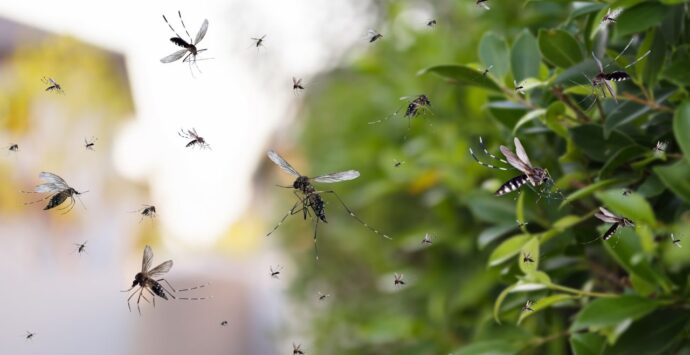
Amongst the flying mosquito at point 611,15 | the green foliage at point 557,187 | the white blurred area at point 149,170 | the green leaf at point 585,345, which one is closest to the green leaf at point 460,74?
the green foliage at point 557,187

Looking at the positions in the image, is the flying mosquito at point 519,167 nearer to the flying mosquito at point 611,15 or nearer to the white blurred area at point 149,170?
the flying mosquito at point 611,15

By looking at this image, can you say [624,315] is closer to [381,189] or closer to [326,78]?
[381,189]

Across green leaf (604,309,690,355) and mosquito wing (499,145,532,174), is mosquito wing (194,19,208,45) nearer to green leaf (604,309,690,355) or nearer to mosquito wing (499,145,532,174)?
mosquito wing (499,145,532,174)

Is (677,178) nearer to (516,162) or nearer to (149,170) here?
(516,162)

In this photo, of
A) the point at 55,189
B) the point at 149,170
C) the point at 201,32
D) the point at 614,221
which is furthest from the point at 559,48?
the point at 149,170

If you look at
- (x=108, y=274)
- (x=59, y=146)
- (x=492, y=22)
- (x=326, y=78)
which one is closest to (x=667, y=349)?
(x=492, y=22)

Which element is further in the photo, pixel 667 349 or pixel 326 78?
pixel 326 78
